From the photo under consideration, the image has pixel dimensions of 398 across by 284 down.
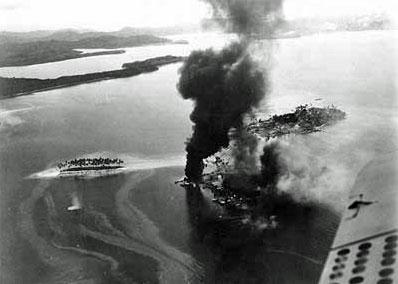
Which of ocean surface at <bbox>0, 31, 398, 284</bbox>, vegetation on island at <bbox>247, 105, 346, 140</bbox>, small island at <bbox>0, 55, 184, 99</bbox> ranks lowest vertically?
ocean surface at <bbox>0, 31, 398, 284</bbox>

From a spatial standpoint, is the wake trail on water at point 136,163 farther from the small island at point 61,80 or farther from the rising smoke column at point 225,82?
the small island at point 61,80

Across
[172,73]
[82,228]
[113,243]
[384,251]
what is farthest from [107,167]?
[172,73]

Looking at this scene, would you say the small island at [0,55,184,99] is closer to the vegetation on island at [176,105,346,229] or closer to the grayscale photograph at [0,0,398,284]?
the grayscale photograph at [0,0,398,284]

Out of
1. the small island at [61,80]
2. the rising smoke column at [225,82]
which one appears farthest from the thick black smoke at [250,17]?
the small island at [61,80]

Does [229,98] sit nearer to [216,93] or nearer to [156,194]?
[216,93]

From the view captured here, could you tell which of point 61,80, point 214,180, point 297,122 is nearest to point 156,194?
point 214,180

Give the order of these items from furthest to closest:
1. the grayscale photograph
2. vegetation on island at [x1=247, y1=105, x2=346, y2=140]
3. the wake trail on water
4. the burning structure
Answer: vegetation on island at [x1=247, y1=105, x2=346, y2=140] < the wake trail on water < the burning structure < the grayscale photograph

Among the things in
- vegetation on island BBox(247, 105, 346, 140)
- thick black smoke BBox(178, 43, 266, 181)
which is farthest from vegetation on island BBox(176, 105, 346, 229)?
thick black smoke BBox(178, 43, 266, 181)
